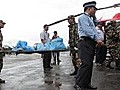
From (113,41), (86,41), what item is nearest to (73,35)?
(113,41)

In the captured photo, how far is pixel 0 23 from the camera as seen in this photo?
10.2 meters

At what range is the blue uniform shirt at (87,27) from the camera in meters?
7.63

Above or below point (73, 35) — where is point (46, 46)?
below

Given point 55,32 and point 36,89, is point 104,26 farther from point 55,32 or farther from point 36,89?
point 36,89

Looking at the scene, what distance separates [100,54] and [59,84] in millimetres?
5623

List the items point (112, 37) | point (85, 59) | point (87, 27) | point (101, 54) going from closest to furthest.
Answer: point (87, 27) → point (85, 59) → point (112, 37) → point (101, 54)

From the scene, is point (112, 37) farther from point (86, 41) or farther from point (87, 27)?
point (87, 27)

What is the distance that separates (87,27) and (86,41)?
0.36 metres

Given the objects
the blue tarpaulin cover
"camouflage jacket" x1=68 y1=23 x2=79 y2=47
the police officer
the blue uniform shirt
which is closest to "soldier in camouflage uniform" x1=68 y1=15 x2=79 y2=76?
"camouflage jacket" x1=68 y1=23 x2=79 y2=47

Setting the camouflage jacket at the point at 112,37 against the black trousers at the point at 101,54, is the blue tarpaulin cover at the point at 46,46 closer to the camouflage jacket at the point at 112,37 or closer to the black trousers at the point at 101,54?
the camouflage jacket at the point at 112,37

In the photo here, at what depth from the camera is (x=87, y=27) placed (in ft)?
25.0

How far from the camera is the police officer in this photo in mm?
7680

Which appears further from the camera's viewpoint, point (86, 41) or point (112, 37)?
point (112, 37)

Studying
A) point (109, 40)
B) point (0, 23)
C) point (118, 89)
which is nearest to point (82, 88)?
point (118, 89)
